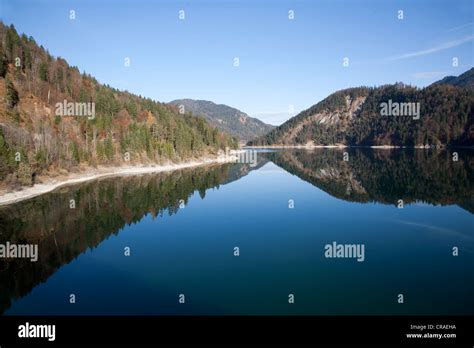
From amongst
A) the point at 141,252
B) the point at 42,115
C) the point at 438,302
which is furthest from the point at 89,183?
the point at 438,302

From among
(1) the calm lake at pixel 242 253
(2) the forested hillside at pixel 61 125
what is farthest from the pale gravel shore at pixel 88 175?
(1) the calm lake at pixel 242 253

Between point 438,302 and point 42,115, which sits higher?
point 42,115

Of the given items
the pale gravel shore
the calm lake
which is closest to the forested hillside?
the pale gravel shore

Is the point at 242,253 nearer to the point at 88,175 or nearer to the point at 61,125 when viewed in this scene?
the point at 88,175

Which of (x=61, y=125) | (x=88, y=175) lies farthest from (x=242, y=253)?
(x=61, y=125)

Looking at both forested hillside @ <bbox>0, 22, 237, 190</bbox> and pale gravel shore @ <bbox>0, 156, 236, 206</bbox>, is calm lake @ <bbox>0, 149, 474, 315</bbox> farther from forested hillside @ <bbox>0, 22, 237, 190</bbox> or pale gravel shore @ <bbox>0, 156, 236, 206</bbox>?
forested hillside @ <bbox>0, 22, 237, 190</bbox>

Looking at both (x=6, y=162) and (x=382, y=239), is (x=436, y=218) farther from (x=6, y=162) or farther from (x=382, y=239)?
(x=6, y=162)
